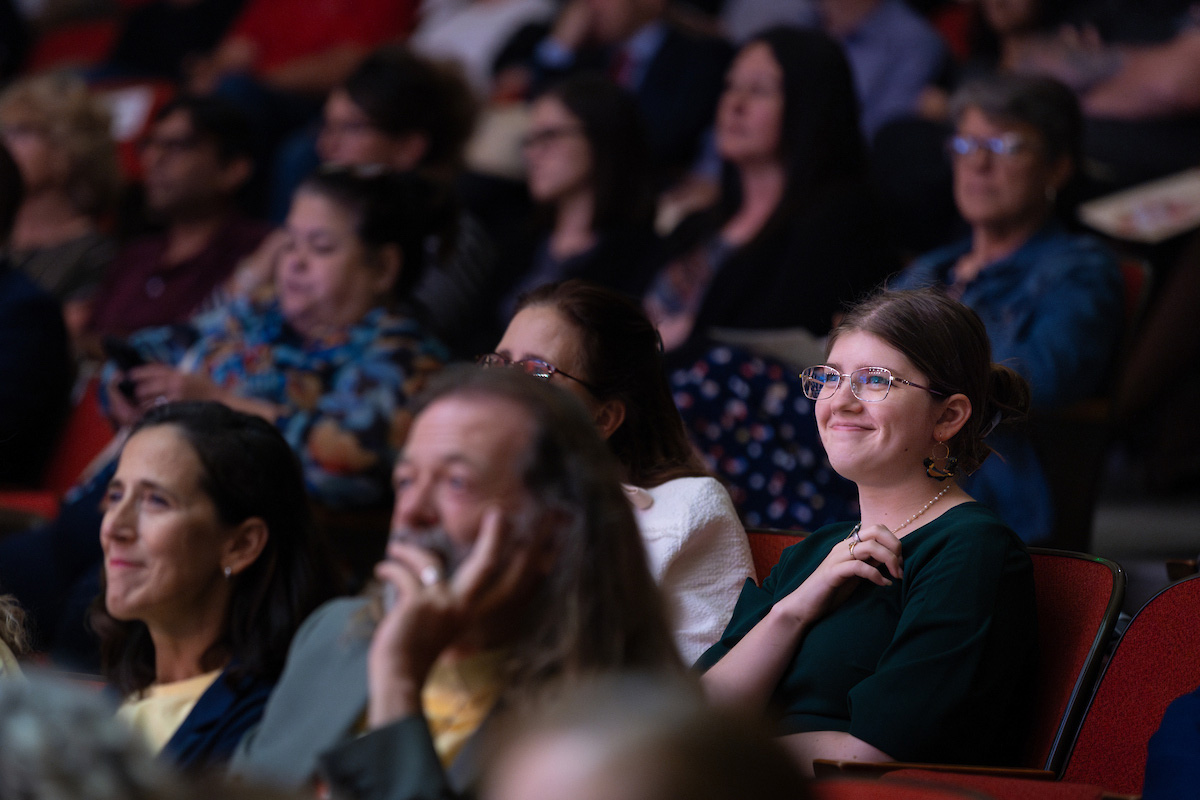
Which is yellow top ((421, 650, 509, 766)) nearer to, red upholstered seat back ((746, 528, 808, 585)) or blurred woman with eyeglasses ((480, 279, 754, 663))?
blurred woman with eyeglasses ((480, 279, 754, 663))

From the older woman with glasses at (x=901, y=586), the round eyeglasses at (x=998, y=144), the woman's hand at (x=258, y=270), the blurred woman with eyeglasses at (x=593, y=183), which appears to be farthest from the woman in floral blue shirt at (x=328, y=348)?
the round eyeglasses at (x=998, y=144)

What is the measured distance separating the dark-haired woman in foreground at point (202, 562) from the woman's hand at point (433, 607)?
70 centimetres

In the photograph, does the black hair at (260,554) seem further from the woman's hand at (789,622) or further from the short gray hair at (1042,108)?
the short gray hair at (1042,108)

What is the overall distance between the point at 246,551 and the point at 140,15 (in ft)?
15.5

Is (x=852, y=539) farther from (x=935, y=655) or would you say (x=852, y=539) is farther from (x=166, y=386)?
→ (x=166, y=386)

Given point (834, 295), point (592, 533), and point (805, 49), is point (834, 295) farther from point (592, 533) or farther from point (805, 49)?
point (592, 533)

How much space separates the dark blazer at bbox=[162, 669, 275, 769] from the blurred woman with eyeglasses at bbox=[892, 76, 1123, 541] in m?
1.43

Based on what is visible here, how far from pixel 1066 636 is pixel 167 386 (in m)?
1.91

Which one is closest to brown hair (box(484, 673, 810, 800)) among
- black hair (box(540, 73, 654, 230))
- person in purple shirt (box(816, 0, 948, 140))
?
black hair (box(540, 73, 654, 230))

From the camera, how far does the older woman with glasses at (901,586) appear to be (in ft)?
4.80

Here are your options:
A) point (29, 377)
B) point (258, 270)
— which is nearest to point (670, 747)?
point (29, 377)

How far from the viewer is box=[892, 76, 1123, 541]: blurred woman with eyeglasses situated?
249 centimetres

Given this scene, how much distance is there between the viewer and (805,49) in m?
3.26

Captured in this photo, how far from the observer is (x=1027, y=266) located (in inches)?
108
